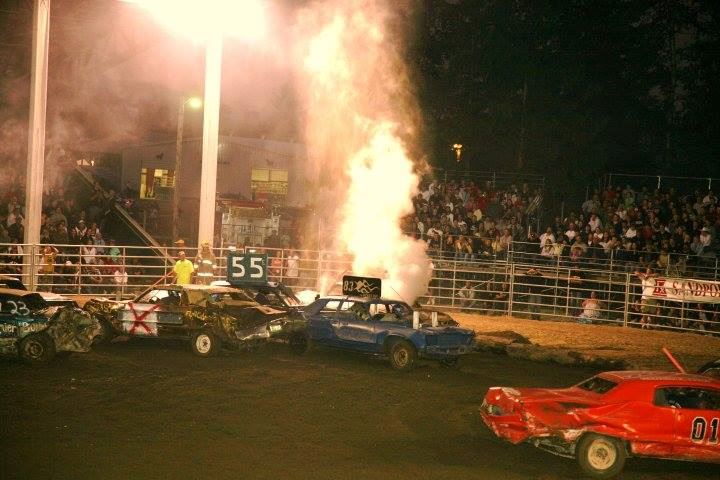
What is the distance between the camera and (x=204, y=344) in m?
16.5

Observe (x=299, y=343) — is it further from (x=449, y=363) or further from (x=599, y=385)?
(x=599, y=385)

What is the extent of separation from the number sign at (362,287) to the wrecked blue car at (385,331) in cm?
121

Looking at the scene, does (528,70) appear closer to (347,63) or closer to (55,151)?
(347,63)

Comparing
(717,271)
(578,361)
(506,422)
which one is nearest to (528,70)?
(717,271)

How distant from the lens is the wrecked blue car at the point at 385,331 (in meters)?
16.0

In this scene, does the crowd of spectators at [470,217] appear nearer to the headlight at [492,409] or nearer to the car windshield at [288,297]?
the car windshield at [288,297]

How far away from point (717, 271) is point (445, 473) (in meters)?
20.2

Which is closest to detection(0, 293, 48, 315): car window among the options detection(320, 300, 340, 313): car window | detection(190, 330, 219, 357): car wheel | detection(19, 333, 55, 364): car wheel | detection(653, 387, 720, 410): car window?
detection(19, 333, 55, 364): car wheel

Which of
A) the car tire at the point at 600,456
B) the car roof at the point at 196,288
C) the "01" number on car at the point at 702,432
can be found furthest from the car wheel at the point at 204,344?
the "01" number on car at the point at 702,432

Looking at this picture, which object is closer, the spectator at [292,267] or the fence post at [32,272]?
the fence post at [32,272]

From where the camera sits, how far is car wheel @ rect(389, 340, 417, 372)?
52.5 feet

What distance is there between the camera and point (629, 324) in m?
25.2

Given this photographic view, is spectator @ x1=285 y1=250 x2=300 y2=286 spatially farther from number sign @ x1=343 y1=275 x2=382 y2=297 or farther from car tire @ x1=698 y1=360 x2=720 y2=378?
car tire @ x1=698 y1=360 x2=720 y2=378

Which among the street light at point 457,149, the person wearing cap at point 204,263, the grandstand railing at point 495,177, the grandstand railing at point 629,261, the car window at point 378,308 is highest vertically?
the street light at point 457,149
